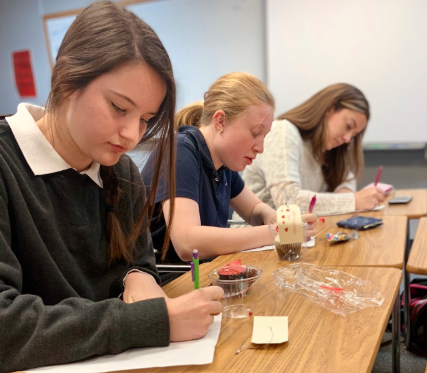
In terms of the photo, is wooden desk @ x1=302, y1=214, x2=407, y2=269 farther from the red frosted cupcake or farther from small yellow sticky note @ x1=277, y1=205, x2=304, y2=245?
the red frosted cupcake

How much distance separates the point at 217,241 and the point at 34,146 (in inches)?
24.5

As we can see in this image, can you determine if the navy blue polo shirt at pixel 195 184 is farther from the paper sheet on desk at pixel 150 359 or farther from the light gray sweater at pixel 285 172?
the paper sheet on desk at pixel 150 359

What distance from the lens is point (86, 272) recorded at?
3.34 ft

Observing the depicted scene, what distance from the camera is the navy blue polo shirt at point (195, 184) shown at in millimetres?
1462

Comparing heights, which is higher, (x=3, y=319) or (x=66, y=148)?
(x=66, y=148)

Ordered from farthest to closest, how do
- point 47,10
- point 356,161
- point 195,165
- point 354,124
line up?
point 47,10, point 356,161, point 354,124, point 195,165

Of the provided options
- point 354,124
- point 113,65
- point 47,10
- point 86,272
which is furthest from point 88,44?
point 47,10

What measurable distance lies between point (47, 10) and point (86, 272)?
3.65 m

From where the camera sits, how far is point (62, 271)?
0.95m

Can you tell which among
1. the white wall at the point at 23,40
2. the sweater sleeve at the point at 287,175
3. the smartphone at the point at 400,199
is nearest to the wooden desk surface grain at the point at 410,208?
the smartphone at the point at 400,199

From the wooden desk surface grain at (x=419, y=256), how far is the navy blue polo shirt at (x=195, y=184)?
0.63 metres

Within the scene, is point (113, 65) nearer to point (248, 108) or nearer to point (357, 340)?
point (357, 340)

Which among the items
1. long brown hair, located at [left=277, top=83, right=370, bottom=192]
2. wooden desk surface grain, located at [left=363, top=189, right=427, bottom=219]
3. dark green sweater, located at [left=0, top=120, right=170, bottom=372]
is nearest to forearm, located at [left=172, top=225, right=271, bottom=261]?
dark green sweater, located at [left=0, top=120, right=170, bottom=372]

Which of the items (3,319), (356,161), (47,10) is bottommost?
(356,161)
